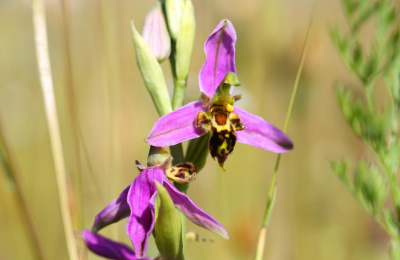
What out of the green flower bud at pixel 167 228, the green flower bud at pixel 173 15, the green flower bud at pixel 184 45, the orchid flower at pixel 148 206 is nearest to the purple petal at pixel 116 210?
the orchid flower at pixel 148 206

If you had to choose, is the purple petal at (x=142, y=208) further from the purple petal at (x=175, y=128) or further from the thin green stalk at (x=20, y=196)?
the thin green stalk at (x=20, y=196)

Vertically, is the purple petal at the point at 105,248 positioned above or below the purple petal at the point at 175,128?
below

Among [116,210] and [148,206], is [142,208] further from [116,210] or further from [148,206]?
[116,210]

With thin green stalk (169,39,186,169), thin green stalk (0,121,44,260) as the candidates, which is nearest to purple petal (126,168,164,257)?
thin green stalk (169,39,186,169)

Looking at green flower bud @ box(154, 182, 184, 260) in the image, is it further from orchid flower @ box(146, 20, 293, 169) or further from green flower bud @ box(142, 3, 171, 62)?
green flower bud @ box(142, 3, 171, 62)

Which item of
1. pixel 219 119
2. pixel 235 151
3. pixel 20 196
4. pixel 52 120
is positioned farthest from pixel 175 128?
pixel 235 151

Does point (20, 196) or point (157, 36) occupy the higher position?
point (157, 36)

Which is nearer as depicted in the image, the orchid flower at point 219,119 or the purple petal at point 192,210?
the purple petal at point 192,210
